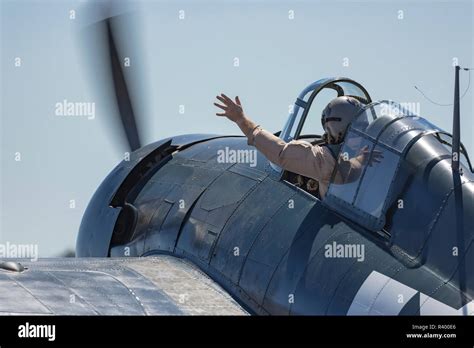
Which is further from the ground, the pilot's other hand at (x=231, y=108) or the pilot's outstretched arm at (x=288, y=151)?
the pilot's other hand at (x=231, y=108)

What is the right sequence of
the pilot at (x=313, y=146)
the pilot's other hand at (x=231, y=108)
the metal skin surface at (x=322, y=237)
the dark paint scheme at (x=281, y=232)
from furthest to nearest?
the pilot's other hand at (x=231, y=108)
the pilot at (x=313, y=146)
the dark paint scheme at (x=281, y=232)
the metal skin surface at (x=322, y=237)

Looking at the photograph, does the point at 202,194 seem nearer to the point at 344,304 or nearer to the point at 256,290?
the point at 256,290

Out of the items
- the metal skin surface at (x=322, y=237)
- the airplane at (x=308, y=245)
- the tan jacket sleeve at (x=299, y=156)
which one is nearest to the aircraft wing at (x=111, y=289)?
the airplane at (x=308, y=245)

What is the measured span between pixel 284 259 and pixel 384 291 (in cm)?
129

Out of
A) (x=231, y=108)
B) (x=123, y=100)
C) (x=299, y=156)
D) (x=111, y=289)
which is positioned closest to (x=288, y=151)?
(x=299, y=156)

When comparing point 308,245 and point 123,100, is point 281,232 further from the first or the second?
point 123,100

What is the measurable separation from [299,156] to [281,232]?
718 millimetres

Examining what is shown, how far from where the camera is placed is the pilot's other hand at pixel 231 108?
10352 mm

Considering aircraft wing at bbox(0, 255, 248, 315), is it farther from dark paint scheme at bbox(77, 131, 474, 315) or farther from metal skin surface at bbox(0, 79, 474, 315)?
dark paint scheme at bbox(77, 131, 474, 315)

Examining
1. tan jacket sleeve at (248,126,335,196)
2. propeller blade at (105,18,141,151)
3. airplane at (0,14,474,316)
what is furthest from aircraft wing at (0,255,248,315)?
propeller blade at (105,18,141,151)

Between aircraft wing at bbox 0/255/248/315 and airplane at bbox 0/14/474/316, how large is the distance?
0.02 meters

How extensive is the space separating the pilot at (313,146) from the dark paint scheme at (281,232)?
0.34m

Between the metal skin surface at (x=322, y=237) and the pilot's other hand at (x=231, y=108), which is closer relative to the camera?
the metal skin surface at (x=322, y=237)

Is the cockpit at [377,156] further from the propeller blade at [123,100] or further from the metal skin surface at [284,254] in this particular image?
the propeller blade at [123,100]
